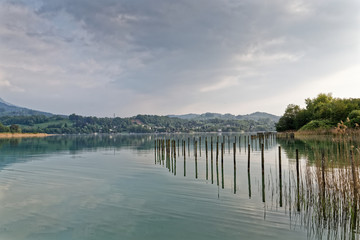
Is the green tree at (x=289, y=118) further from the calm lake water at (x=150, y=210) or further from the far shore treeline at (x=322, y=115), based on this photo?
the calm lake water at (x=150, y=210)

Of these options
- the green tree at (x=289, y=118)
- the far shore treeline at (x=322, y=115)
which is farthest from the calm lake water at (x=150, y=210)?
the green tree at (x=289, y=118)

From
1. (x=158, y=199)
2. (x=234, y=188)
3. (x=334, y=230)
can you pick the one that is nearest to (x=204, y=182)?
(x=234, y=188)

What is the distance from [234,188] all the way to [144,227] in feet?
28.2

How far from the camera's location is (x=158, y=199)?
15305 millimetres

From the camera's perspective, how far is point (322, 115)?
78375 millimetres

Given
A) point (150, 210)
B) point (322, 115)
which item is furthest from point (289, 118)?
point (150, 210)

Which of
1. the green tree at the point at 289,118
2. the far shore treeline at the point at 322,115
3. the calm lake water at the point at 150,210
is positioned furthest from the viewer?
the green tree at the point at 289,118

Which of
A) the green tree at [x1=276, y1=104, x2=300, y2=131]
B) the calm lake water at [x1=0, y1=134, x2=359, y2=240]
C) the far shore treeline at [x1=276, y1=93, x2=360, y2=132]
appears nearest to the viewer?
the calm lake water at [x1=0, y1=134, x2=359, y2=240]

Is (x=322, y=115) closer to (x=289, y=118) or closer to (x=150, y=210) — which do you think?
(x=289, y=118)

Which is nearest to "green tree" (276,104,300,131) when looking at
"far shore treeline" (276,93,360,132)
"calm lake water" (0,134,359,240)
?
"far shore treeline" (276,93,360,132)

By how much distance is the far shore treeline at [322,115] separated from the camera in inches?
2604

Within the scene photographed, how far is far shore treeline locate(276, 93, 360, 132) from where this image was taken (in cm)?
6615

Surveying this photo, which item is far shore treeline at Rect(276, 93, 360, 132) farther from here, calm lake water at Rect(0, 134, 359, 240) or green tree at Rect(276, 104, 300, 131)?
calm lake water at Rect(0, 134, 359, 240)

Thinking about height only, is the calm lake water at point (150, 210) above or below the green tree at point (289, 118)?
below
